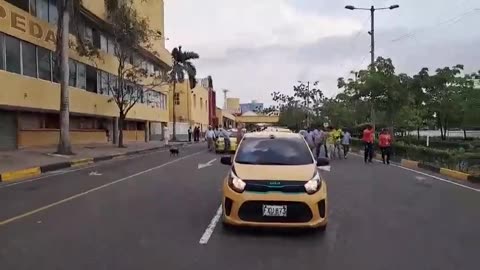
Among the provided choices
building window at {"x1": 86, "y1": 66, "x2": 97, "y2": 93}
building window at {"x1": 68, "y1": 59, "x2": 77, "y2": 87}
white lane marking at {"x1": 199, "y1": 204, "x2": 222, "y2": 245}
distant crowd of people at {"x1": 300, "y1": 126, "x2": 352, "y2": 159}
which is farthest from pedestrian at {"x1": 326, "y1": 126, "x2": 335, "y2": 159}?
white lane marking at {"x1": 199, "y1": 204, "x2": 222, "y2": 245}

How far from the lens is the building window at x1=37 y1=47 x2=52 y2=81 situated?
98.0ft

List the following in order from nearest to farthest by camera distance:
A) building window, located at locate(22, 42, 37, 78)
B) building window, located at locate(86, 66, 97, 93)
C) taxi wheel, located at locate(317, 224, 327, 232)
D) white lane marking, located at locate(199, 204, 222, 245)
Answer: white lane marking, located at locate(199, 204, 222, 245), taxi wheel, located at locate(317, 224, 327, 232), building window, located at locate(22, 42, 37, 78), building window, located at locate(86, 66, 97, 93)

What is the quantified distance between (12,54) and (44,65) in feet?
12.7

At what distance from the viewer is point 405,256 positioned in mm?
7188

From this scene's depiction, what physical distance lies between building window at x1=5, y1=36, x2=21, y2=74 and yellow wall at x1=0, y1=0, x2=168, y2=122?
0.30 m

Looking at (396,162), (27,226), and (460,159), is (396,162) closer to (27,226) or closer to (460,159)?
(460,159)

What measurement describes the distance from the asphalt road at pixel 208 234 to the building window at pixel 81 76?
74.0 feet

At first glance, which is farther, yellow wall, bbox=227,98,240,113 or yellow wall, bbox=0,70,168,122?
yellow wall, bbox=227,98,240,113

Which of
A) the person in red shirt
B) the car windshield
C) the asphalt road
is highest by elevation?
the car windshield

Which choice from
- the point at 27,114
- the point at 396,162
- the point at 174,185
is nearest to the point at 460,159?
the point at 396,162

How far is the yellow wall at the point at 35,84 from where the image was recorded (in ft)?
84.4

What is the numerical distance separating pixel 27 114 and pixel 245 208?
87.9 feet

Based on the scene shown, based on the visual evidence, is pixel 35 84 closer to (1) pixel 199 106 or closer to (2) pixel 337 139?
(2) pixel 337 139

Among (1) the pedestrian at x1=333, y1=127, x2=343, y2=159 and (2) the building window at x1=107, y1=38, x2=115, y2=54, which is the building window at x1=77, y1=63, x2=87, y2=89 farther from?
(1) the pedestrian at x1=333, y1=127, x2=343, y2=159
